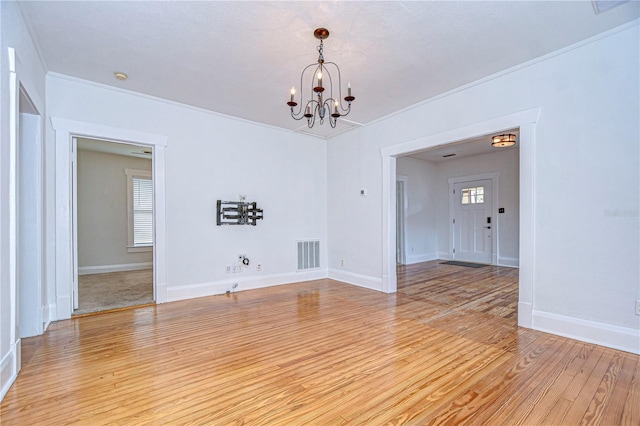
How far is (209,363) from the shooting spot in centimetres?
244

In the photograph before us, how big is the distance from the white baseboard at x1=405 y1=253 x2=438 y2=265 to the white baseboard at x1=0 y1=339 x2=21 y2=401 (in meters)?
7.03

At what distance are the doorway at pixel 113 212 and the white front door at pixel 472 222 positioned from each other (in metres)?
7.37

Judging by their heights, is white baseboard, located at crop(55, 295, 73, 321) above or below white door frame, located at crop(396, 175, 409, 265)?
below

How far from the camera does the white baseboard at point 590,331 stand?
2.59 metres

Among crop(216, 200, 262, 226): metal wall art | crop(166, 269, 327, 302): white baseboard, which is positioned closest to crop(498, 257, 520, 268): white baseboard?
crop(166, 269, 327, 302): white baseboard

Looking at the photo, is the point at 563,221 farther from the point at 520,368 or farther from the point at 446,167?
the point at 446,167

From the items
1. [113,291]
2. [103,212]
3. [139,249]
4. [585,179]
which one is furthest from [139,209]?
[585,179]

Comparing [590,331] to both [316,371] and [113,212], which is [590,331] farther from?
[113,212]

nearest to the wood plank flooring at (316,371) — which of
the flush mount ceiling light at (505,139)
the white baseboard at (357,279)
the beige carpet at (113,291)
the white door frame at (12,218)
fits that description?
the white door frame at (12,218)

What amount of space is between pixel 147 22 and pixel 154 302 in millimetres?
3362

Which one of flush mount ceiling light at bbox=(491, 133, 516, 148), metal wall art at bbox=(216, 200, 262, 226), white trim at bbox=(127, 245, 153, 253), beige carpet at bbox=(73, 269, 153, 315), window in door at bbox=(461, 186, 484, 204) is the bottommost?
beige carpet at bbox=(73, 269, 153, 315)

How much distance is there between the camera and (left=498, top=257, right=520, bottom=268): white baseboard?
22.6 ft

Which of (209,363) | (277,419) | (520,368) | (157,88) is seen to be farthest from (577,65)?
(157,88)

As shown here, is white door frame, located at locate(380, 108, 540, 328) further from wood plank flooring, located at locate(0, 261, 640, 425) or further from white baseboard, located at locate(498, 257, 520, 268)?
white baseboard, located at locate(498, 257, 520, 268)
